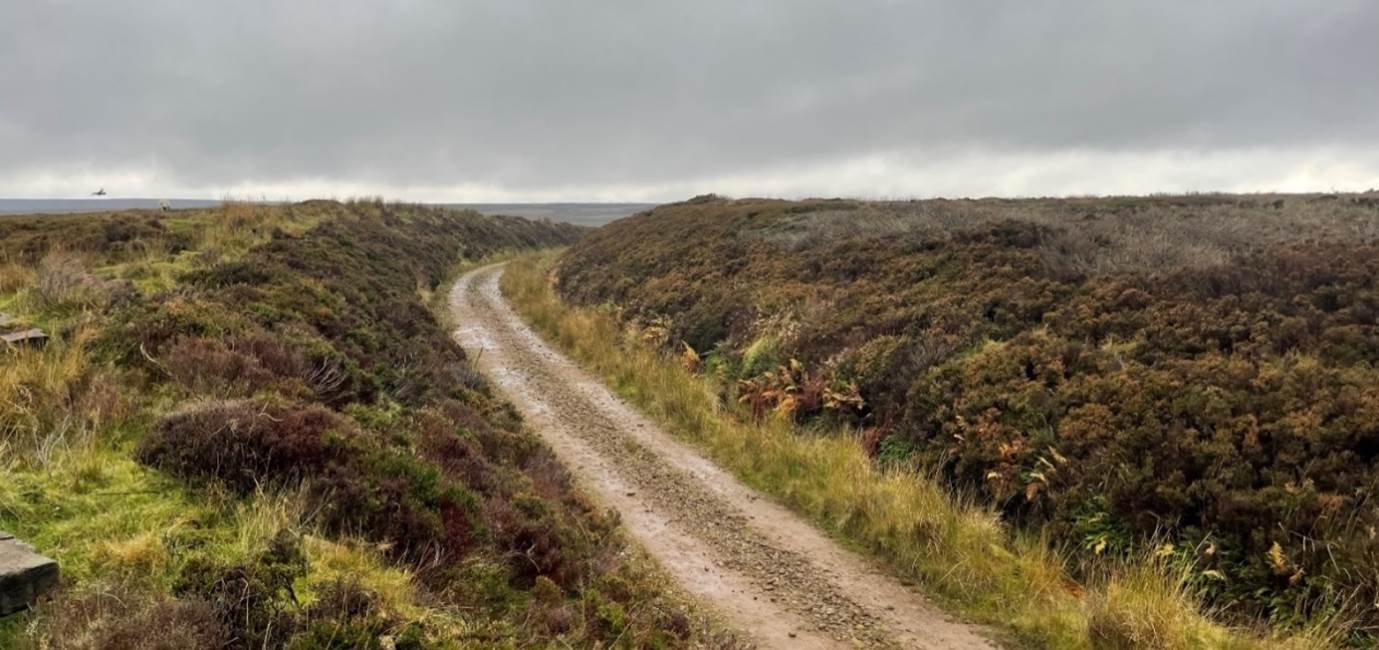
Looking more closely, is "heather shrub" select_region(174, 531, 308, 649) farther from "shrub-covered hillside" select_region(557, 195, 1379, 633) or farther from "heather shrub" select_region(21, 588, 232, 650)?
"shrub-covered hillside" select_region(557, 195, 1379, 633)

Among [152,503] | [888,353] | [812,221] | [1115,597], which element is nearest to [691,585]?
[1115,597]

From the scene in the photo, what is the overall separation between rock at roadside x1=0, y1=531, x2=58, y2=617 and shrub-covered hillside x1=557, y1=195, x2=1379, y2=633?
7882 mm

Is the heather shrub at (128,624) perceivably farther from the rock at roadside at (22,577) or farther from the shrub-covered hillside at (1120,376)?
the shrub-covered hillside at (1120,376)

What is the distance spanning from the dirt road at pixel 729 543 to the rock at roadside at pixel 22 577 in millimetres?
4851

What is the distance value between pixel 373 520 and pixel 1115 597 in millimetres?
5987

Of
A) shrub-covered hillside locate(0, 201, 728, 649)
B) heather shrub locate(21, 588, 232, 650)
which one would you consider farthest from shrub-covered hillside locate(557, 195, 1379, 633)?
heather shrub locate(21, 588, 232, 650)

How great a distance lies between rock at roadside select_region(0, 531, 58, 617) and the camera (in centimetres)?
329

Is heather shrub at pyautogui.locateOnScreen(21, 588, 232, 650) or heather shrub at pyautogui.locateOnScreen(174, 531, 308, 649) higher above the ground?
heather shrub at pyautogui.locateOnScreen(21, 588, 232, 650)

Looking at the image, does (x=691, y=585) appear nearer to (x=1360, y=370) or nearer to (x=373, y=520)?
(x=373, y=520)

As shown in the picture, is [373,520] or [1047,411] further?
[1047,411]

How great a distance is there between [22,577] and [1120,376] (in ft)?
33.1

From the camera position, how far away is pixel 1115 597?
6062mm

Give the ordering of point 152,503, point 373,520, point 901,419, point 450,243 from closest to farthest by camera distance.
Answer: point 152,503 < point 373,520 < point 901,419 < point 450,243

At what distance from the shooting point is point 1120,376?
8891 mm
